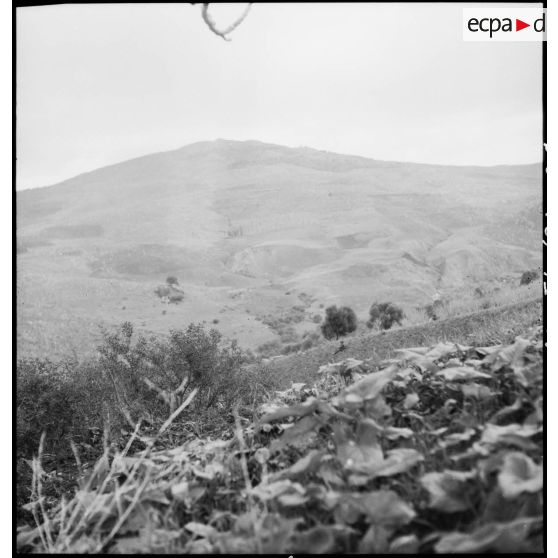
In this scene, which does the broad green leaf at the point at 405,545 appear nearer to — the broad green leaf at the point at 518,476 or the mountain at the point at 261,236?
the broad green leaf at the point at 518,476

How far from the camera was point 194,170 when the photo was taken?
70.2 meters

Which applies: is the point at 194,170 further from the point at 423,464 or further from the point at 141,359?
the point at 423,464

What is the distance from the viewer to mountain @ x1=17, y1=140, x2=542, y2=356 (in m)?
42.0

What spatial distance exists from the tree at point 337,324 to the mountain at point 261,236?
8.61 meters

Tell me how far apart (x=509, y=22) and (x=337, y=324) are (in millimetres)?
21575

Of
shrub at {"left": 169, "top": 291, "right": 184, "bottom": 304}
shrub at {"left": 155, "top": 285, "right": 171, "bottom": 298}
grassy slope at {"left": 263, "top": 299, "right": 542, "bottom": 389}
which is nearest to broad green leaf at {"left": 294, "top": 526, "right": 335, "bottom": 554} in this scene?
grassy slope at {"left": 263, "top": 299, "right": 542, "bottom": 389}

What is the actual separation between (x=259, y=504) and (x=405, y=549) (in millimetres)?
591

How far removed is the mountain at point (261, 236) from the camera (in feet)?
138

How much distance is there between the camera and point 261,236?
66375mm

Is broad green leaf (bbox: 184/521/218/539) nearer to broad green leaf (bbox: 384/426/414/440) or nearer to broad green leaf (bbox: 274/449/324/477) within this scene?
broad green leaf (bbox: 274/449/324/477)

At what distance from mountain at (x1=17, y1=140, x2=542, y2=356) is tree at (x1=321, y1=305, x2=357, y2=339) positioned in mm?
8613

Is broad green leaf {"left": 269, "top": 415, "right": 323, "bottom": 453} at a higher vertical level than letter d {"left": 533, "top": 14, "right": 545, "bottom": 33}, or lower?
lower

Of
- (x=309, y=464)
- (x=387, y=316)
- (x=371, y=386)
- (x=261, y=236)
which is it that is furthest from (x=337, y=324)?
(x=261, y=236)
